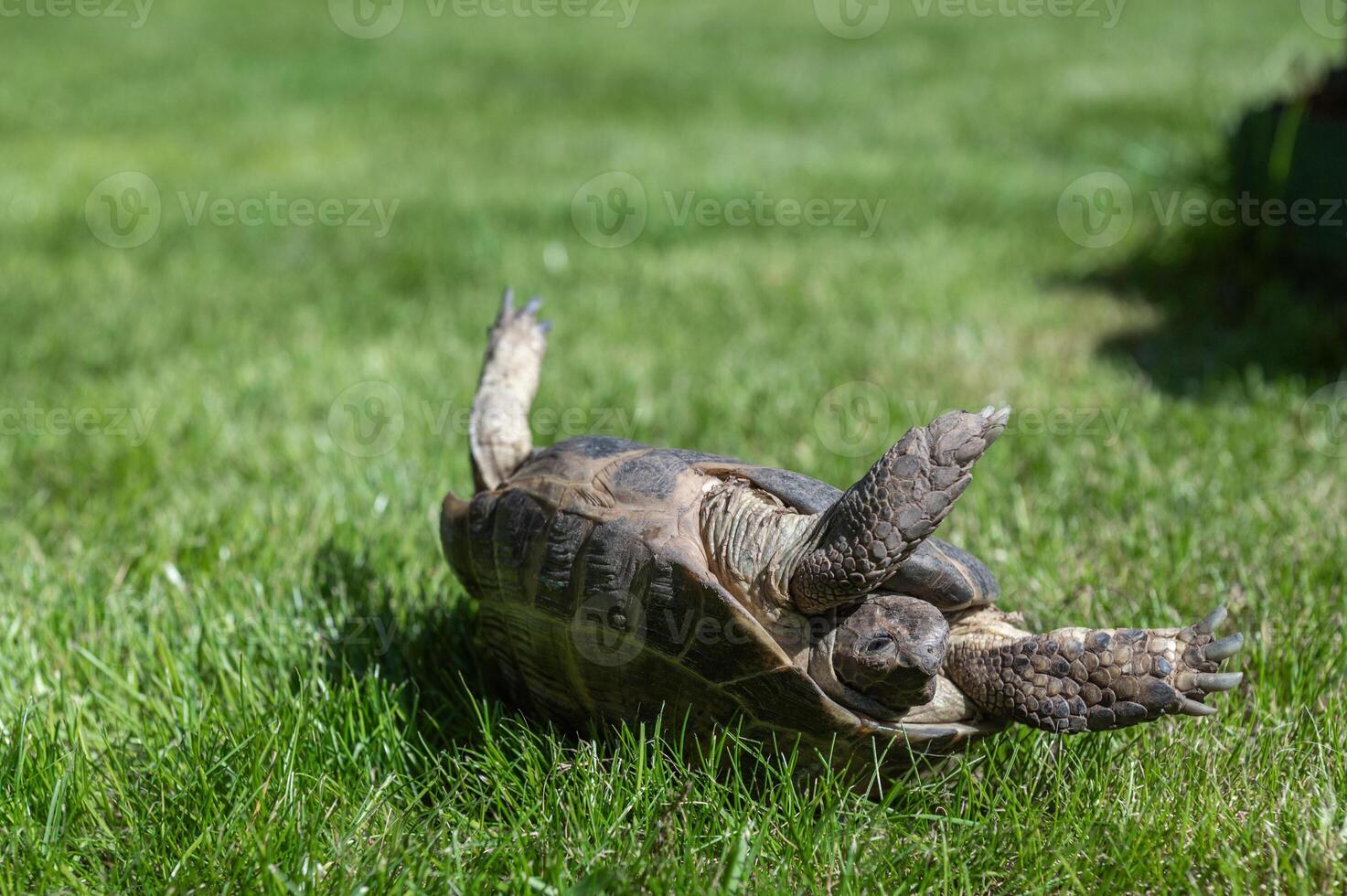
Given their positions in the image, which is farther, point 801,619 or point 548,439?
point 548,439

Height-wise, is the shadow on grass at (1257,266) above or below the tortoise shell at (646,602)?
above

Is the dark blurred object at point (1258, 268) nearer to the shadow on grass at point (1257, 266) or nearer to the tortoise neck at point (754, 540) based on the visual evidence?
the shadow on grass at point (1257, 266)

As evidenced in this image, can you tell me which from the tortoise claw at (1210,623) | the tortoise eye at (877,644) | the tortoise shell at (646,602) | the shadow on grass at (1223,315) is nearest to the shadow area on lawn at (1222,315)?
the shadow on grass at (1223,315)

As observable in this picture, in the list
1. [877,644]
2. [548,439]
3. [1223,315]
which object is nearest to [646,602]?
[877,644]

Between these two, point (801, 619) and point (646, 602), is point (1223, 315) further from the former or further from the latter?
point (646, 602)

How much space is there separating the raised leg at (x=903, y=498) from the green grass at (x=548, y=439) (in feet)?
1.34

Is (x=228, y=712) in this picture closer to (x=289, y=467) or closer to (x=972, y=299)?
(x=289, y=467)

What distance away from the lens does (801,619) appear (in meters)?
1.75

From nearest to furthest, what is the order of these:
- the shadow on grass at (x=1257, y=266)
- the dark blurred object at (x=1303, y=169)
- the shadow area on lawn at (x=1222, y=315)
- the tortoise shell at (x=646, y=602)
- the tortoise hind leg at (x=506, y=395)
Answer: the tortoise shell at (x=646, y=602) < the tortoise hind leg at (x=506, y=395) < the shadow area on lawn at (x=1222, y=315) < the shadow on grass at (x=1257, y=266) < the dark blurred object at (x=1303, y=169)

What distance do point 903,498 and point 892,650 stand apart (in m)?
0.23

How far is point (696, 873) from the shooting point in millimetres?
1668

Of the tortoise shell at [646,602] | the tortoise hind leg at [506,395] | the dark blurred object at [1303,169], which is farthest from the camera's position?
the dark blurred object at [1303,169]

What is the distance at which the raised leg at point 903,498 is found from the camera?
159cm

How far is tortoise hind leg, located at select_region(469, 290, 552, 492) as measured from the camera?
7.80ft
